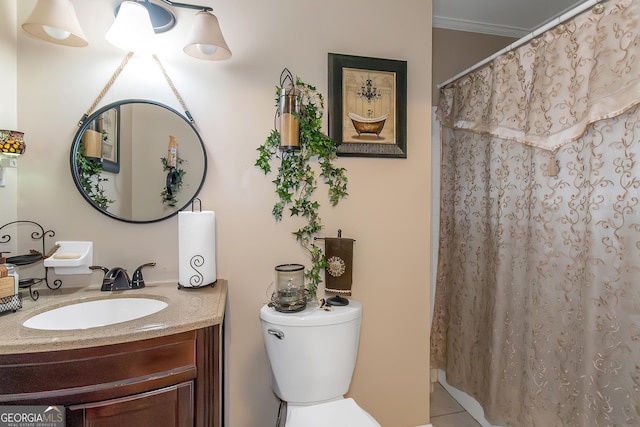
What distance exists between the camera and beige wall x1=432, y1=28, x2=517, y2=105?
242 centimetres

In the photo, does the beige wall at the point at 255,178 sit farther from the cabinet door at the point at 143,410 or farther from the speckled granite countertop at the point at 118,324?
the cabinet door at the point at 143,410

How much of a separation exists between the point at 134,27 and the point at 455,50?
215cm

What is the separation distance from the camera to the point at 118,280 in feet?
4.60

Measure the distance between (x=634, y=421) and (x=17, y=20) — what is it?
2907 millimetres

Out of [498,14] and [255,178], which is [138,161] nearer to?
[255,178]

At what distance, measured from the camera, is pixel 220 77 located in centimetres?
156

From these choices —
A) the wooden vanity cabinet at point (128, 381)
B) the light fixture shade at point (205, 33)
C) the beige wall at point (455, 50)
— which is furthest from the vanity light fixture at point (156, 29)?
the beige wall at point (455, 50)

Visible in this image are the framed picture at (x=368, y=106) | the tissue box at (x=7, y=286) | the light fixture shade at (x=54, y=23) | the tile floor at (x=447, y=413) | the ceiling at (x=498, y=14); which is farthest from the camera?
the ceiling at (x=498, y=14)

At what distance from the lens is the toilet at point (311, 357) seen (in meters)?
1.37

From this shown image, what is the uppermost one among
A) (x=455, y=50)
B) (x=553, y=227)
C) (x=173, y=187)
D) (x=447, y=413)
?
(x=455, y=50)

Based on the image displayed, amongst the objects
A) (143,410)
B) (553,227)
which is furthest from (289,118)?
(553,227)

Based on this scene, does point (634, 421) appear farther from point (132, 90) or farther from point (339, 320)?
point (132, 90)

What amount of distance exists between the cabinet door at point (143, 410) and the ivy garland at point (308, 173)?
0.70 metres

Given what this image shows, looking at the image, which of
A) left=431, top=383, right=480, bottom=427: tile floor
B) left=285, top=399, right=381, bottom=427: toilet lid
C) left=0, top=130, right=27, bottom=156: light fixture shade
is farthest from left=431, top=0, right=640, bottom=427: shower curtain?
left=0, top=130, right=27, bottom=156: light fixture shade
